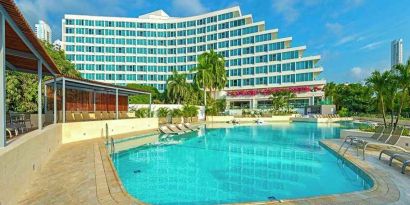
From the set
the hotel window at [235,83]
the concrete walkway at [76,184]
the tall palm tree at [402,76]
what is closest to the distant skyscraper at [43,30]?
→ the hotel window at [235,83]

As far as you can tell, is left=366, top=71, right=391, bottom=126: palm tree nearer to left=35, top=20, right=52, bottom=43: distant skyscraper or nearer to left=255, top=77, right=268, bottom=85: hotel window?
left=255, top=77, right=268, bottom=85: hotel window

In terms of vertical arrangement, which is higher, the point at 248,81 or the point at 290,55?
the point at 290,55

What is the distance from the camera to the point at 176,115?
111ft

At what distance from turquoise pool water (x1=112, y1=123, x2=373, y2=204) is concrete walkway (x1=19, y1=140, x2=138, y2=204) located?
1.17 m

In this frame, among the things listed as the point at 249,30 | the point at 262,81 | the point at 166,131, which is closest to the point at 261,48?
the point at 249,30

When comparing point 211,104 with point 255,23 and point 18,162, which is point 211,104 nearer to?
point 255,23

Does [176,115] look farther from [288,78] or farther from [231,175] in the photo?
[288,78]

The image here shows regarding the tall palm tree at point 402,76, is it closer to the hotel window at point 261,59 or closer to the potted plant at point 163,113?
the potted plant at point 163,113

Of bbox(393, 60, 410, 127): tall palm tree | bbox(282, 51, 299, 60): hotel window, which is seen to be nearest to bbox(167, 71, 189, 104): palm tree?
bbox(282, 51, 299, 60): hotel window

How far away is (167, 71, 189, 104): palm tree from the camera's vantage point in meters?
50.8

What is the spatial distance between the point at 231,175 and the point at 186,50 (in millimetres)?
67742

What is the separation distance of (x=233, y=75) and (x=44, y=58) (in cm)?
5964

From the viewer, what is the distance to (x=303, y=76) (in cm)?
5869

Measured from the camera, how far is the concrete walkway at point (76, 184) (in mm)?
5438
